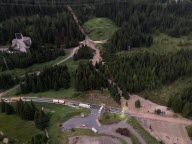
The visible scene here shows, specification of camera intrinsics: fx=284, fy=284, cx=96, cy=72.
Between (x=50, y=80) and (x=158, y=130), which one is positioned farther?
(x=50, y=80)

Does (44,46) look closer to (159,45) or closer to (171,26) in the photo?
(159,45)

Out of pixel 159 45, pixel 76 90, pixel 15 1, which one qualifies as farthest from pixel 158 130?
pixel 15 1

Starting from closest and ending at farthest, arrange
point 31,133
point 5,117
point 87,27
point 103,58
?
point 31,133
point 5,117
point 103,58
point 87,27

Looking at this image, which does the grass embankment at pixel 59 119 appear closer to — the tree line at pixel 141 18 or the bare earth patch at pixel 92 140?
the bare earth patch at pixel 92 140

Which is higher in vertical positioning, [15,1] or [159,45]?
[15,1]

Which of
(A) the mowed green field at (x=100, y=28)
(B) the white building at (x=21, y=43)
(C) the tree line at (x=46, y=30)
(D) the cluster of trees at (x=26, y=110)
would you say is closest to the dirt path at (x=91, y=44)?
(A) the mowed green field at (x=100, y=28)

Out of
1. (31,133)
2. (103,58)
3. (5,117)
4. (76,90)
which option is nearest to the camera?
(31,133)

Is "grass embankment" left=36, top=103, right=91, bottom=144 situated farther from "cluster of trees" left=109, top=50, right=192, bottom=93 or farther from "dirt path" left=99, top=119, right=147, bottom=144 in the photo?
"cluster of trees" left=109, top=50, right=192, bottom=93
